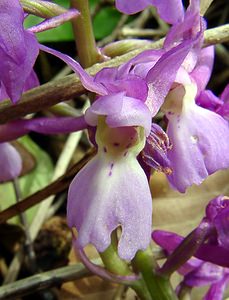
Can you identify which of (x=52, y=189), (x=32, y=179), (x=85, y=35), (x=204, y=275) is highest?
(x=85, y=35)

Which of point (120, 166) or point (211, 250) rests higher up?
point (120, 166)

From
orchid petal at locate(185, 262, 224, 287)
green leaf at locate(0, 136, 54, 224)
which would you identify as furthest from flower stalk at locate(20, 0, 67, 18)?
green leaf at locate(0, 136, 54, 224)

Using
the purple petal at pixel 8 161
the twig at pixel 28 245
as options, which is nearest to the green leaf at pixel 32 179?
the twig at pixel 28 245

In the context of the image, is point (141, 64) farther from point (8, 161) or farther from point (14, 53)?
point (8, 161)

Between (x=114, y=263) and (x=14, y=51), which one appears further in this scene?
(x=114, y=263)

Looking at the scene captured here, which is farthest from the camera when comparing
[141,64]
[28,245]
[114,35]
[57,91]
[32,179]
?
[114,35]

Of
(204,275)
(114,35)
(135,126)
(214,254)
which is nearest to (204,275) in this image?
(204,275)

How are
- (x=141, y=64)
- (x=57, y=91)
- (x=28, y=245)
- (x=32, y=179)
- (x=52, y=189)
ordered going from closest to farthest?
(x=141, y=64), (x=57, y=91), (x=52, y=189), (x=28, y=245), (x=32, y=179)
